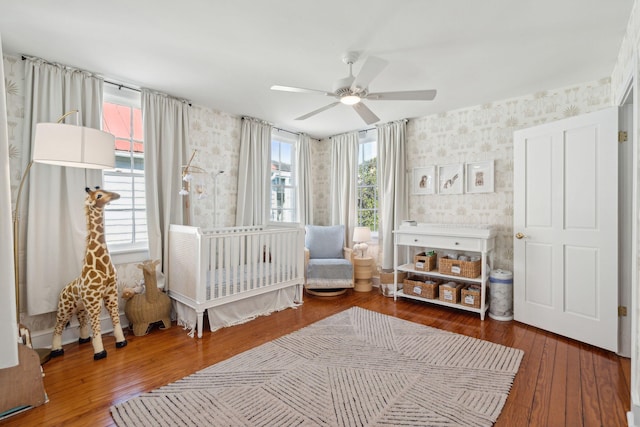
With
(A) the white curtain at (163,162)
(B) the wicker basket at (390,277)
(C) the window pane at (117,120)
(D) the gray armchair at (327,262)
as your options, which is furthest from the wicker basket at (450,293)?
(C) the window pane at (117,120)

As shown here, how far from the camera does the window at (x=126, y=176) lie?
2.98 m

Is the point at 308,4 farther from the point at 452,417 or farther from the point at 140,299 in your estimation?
the point at 140,299

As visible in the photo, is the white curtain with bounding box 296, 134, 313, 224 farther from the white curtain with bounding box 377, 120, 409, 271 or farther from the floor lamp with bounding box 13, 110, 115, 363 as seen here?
the floor lamp with bounding box 13, 110, 115, 363

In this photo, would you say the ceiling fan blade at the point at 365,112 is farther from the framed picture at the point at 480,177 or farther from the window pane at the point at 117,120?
the window pane at the point at 117,120

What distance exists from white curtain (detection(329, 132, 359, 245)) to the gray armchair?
0.81ft

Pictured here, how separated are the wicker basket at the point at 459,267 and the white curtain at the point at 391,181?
810 mm

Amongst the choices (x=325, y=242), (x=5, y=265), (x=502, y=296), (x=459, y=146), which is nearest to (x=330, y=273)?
(x=325, y=242)

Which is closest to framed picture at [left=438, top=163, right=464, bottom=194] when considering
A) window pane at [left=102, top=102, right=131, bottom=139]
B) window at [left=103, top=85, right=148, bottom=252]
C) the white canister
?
the white canister

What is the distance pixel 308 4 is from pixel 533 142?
243 centimetres

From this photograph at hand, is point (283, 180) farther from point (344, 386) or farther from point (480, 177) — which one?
point (344, 386)

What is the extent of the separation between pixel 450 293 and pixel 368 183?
1.97 metres

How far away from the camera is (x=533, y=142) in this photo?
2.91 meters

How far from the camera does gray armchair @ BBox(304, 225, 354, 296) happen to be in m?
3.89

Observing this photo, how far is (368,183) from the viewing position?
465 centimetres
